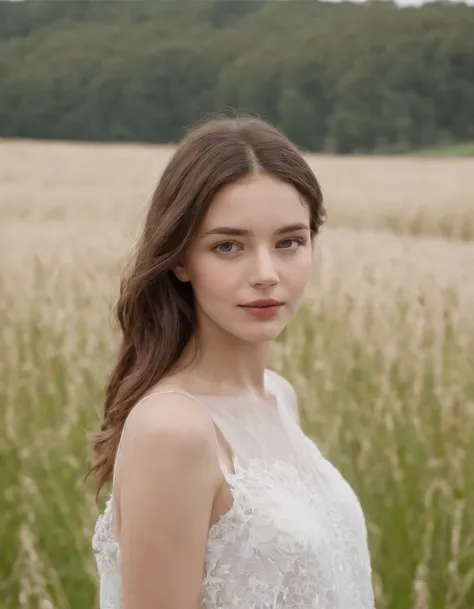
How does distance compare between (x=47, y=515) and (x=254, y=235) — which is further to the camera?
(x=47, y=515)

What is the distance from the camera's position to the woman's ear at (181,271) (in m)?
0.96

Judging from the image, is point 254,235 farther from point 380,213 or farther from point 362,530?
point 380,213

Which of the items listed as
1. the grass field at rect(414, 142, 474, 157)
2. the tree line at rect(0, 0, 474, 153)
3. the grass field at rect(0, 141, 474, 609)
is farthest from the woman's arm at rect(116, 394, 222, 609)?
the grass field at rect(414, 142, 474, 157)

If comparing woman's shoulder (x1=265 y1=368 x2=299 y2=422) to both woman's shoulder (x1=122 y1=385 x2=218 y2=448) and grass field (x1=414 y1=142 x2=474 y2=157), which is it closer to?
Result: woman's shoulder (x1=122 y1=385 x2=218 y2=448)

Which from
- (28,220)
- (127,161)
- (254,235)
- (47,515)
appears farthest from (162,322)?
(127,161)

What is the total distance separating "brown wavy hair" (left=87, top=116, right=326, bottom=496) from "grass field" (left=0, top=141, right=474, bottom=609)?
19.0 inches

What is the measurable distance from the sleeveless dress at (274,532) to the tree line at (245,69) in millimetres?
1557

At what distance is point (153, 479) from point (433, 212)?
6.82ft

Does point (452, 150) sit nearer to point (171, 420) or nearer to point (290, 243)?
point (290, 243)

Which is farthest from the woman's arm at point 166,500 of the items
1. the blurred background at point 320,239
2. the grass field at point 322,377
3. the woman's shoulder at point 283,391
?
the blurred background at point 320,239

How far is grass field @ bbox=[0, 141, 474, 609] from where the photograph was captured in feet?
5.56

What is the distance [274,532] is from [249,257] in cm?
26

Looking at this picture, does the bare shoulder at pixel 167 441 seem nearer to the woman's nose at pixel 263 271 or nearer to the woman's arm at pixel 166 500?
the woman's arm at pixel 166 500

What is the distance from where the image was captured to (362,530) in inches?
41.6
